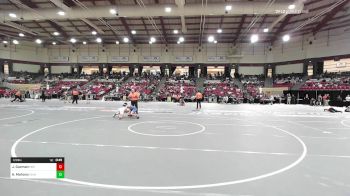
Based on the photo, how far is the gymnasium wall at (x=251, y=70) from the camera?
42.1 meters

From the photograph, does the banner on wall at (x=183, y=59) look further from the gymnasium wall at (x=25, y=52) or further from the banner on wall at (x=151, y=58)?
the gymnasium wall at (x=25, y=52)

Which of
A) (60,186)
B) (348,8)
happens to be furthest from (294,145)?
(348,8)

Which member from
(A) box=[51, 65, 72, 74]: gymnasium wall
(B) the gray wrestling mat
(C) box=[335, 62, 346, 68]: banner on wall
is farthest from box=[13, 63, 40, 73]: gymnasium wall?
(C) box=[335, 62, 346, 68]: banner on wall

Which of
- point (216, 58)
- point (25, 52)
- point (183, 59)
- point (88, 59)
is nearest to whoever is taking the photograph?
point (216, 58)

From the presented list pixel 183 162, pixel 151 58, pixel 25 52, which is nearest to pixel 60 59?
pixel 25 52

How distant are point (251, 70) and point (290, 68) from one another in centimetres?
649

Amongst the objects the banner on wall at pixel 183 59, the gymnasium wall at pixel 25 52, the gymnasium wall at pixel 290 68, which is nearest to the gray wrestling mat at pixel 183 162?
the gymnasium wall at pixel 290 68

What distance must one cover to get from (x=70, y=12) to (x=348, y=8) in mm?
29767

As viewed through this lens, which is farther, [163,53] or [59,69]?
[59,69]

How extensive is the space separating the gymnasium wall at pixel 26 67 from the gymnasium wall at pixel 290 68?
151 feet

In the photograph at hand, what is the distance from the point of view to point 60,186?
3691 mm

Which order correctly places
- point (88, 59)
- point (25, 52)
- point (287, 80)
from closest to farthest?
1. point (287, 80)
2. point (25, 52)
3. point (88, 59)
